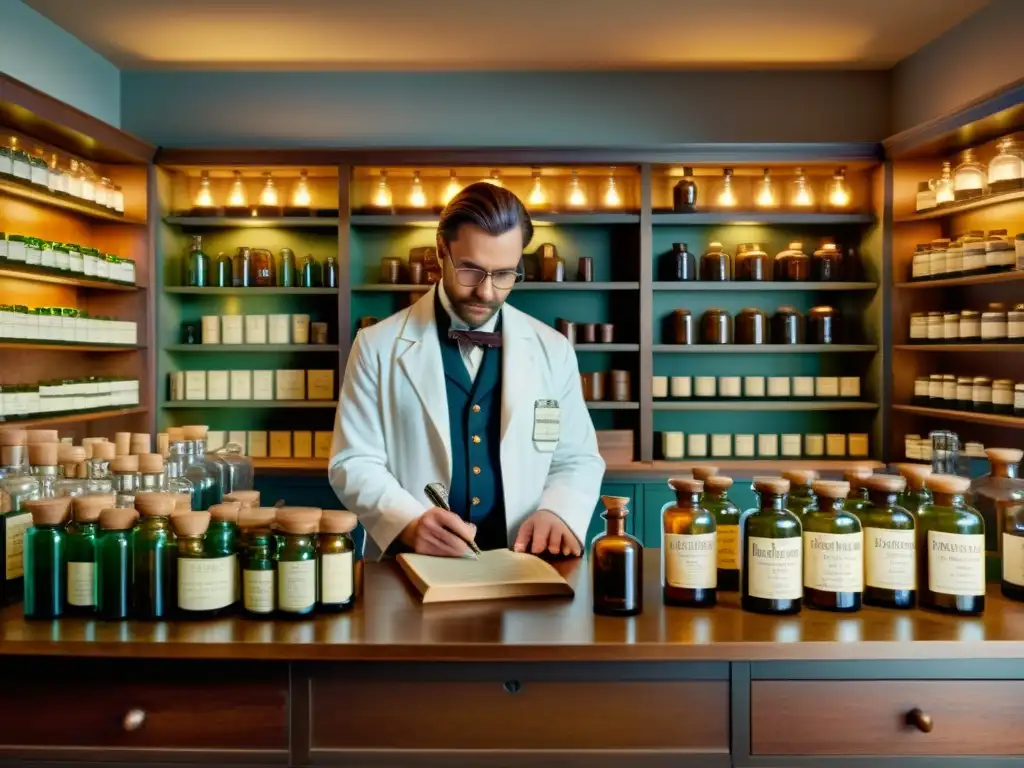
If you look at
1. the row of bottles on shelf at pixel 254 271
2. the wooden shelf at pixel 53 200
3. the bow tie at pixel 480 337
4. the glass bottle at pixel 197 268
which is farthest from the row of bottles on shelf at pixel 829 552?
the glass bottle at pixel 197 268

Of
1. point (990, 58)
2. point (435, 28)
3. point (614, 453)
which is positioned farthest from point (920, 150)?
point (435, 28)

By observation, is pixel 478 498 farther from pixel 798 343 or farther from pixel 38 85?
pixel 38 85

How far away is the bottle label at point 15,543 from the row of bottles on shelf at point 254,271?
300 cm

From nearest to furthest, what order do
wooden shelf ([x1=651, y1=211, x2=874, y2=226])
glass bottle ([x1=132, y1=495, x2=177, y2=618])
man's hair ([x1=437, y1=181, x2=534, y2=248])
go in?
1. glass bottle ([x1=132, y1=495, x2=177, y2=618])
2. man's hair ([x1=437, y1=181, x2=534, y2=248])
3. wooden shelf ([x1=651, y1=211, x2=874, y2=226])

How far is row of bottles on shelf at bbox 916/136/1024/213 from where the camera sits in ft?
11.4

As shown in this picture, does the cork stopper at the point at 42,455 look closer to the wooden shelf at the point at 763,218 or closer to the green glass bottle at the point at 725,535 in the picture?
the green glass bottle at the point at 725,535

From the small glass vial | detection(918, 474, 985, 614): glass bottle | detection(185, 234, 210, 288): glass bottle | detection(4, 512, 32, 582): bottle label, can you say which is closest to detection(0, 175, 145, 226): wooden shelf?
detection(185, 234, 210, 288): glass bottle

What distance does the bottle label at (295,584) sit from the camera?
1.34 m

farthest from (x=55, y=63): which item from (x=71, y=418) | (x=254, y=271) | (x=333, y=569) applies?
(x=333, y=569)

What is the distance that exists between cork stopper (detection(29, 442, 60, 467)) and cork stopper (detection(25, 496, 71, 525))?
0.30m

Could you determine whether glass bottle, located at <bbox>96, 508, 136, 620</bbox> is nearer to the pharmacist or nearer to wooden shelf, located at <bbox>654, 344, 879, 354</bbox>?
the pharmacist

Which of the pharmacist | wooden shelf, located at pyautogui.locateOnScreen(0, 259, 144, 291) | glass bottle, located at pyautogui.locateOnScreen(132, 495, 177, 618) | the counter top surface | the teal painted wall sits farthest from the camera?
the teal painted wall

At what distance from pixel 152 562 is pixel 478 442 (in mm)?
993

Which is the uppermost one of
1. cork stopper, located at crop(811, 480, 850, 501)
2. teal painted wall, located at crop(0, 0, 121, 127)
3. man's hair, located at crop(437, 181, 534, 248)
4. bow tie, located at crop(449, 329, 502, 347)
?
teal painted wall, located at crop(0, 0, 121, 127)
